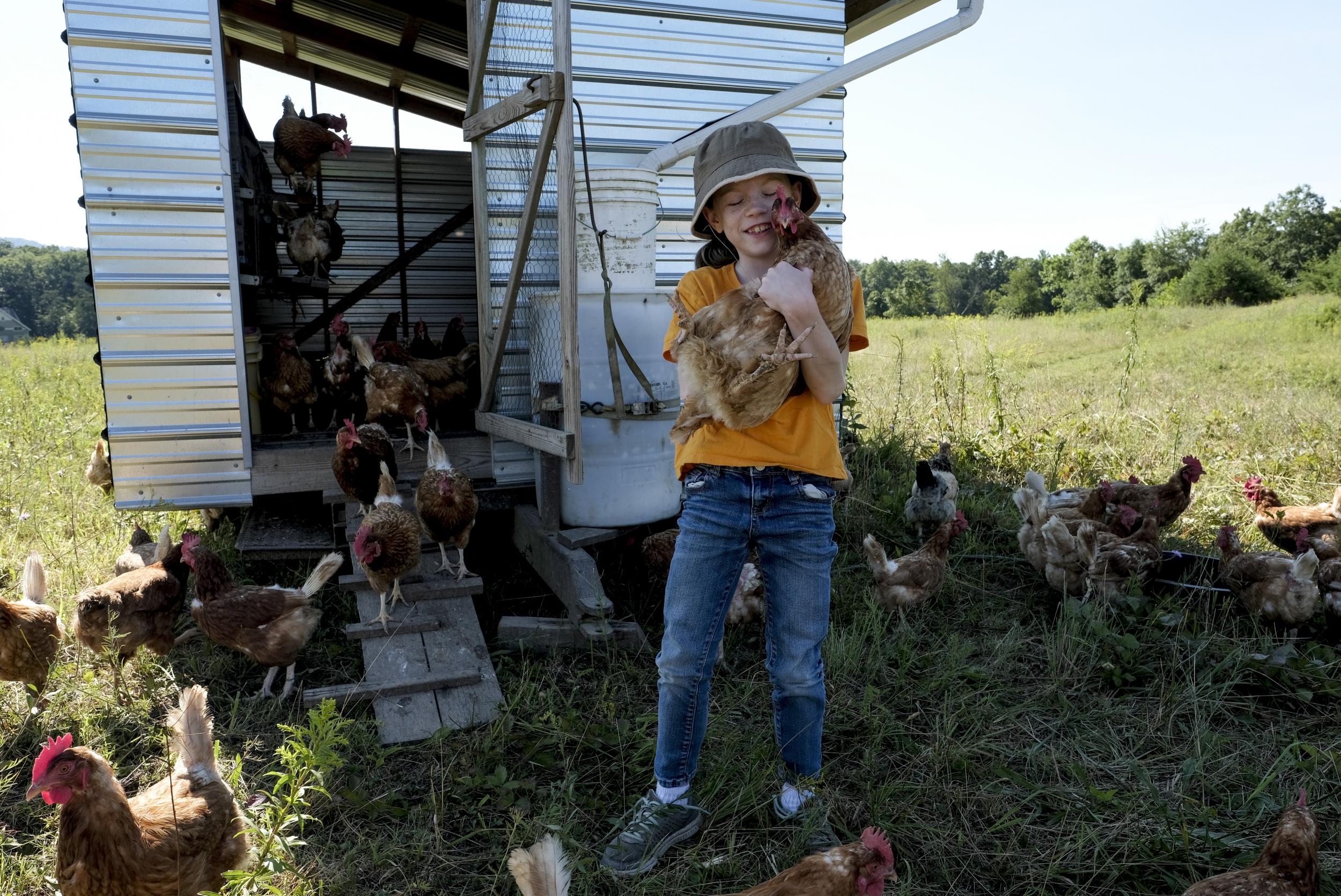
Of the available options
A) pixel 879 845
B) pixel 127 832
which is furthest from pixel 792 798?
pixel 127 832

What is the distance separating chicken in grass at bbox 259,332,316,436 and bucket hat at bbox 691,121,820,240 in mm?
4289

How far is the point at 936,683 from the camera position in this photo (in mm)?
3516

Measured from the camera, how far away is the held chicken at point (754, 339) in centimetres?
200

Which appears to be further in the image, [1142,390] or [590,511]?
[1142,390]

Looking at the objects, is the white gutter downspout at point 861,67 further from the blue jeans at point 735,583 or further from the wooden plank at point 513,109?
the blue jeans at point 735,583

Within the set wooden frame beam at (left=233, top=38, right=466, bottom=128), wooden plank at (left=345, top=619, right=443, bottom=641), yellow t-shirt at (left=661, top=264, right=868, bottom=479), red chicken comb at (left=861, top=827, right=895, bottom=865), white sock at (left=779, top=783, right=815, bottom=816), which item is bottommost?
white sock at (left=779, top=783, right=815, bottom=816)

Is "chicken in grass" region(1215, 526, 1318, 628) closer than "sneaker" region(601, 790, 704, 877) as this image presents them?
No

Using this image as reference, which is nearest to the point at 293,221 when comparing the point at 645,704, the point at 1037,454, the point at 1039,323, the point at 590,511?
the point at 590,511

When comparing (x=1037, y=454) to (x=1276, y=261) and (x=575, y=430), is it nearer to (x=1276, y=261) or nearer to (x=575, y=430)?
(x=575, y=430)

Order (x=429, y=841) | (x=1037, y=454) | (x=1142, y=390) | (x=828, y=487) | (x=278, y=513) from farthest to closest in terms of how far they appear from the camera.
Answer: (x=1142, y=390) < (x=1037, y=454) < (x=278, y=513) < (x=429, y=841) < (x=828, y=487)

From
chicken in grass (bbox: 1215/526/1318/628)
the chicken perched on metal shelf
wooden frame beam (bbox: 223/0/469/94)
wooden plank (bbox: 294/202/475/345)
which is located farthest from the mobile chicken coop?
chicken in grass (bbox: 1215/526/1318/628)

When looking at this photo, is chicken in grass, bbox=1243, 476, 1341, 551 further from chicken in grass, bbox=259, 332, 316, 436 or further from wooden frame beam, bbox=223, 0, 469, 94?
wooden frame beam, bbox=223, 0, 469, 94

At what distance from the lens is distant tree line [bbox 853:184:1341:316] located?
101 ft

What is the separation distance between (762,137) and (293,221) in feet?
17.3
